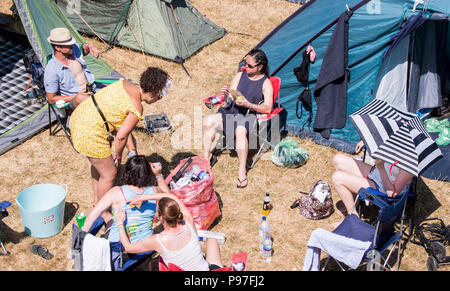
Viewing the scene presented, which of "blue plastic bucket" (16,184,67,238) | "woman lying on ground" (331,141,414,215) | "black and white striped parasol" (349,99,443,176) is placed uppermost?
"black and white striped parasol" (349,99,443,176)

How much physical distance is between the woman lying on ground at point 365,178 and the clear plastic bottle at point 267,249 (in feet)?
3.01

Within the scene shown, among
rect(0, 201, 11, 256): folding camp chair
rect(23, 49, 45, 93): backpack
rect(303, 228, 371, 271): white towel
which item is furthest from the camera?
rect(23, 49, 45, 93): backpack

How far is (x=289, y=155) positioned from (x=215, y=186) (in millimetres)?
1018

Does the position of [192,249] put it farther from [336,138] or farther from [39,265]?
[336,138]

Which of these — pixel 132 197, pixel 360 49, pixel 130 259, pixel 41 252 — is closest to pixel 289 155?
pixel 360 49

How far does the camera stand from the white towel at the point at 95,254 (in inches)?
141

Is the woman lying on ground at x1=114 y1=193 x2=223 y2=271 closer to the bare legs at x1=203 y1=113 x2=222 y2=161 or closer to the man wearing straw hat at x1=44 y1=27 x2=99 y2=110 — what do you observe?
the bare legs at x1=203 y1=113 x2=222 y2=161

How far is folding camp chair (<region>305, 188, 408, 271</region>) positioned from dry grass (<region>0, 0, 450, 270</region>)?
586 millimetres

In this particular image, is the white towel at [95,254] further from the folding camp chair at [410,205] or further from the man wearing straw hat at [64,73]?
the folding camp chair at [410,205]

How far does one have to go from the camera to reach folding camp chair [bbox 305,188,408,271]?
3714mm

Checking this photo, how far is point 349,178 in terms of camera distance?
15.6 ft

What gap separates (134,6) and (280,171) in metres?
4.31

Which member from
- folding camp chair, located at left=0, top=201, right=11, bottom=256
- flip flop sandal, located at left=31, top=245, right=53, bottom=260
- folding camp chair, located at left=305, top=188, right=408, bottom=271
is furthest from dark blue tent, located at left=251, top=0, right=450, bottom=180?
folding camp chair, located at left=0, top=201, right=11, bottom=256

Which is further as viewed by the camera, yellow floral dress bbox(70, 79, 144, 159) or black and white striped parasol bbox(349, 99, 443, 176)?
yellow floral dress bbox(70, 79, 144, 159)
